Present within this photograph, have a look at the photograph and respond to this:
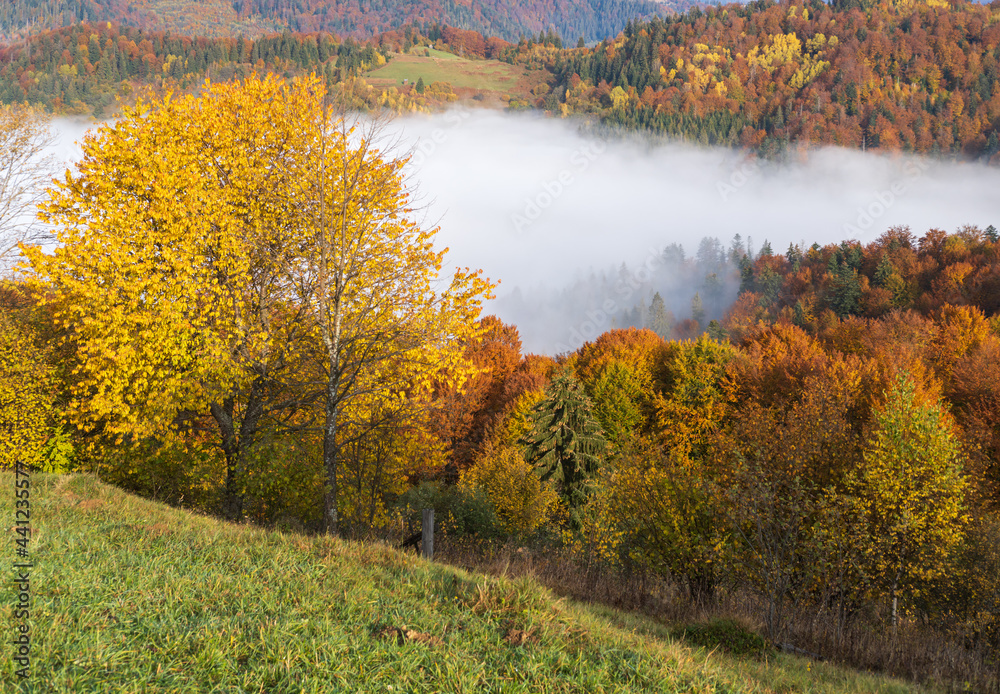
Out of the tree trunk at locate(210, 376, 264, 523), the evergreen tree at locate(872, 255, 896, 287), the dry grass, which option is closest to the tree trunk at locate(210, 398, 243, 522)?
the tree trunk at locate(210, 376, 264, 523)

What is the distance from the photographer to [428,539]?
33.0ft

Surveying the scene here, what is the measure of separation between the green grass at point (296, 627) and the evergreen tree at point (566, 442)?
26528mm

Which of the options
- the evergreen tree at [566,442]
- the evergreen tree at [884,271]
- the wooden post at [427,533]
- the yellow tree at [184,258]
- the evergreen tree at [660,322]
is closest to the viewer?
the wooden post at [427,533]

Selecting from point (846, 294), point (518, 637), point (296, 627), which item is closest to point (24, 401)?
point (296, 627)

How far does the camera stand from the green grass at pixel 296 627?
4.17 meters

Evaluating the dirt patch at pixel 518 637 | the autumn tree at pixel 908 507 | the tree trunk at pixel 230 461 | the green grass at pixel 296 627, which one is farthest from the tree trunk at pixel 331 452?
the autumn tree at pixel 908 507

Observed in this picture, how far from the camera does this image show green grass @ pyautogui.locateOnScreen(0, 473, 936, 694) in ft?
13.7

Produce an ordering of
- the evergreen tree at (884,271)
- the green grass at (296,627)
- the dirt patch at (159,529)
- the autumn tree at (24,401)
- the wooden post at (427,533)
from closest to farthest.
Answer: the green grass at (296,627)
the dirt patch at (159,529)
the wooden post at (427,533)
the autumn tree at (24,401)
the evergreen tree at (884,271)

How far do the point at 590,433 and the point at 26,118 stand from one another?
30142mm

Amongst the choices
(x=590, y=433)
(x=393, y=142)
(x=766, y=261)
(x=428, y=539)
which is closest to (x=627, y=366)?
(x=590, y=433)

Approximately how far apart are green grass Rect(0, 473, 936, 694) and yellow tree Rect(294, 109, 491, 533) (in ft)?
20.6

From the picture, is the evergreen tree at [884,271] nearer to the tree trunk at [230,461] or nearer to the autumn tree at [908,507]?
the autumn tree at [908,507]

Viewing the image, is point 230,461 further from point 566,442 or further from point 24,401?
point 566,442

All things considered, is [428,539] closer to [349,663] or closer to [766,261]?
[349,663]
